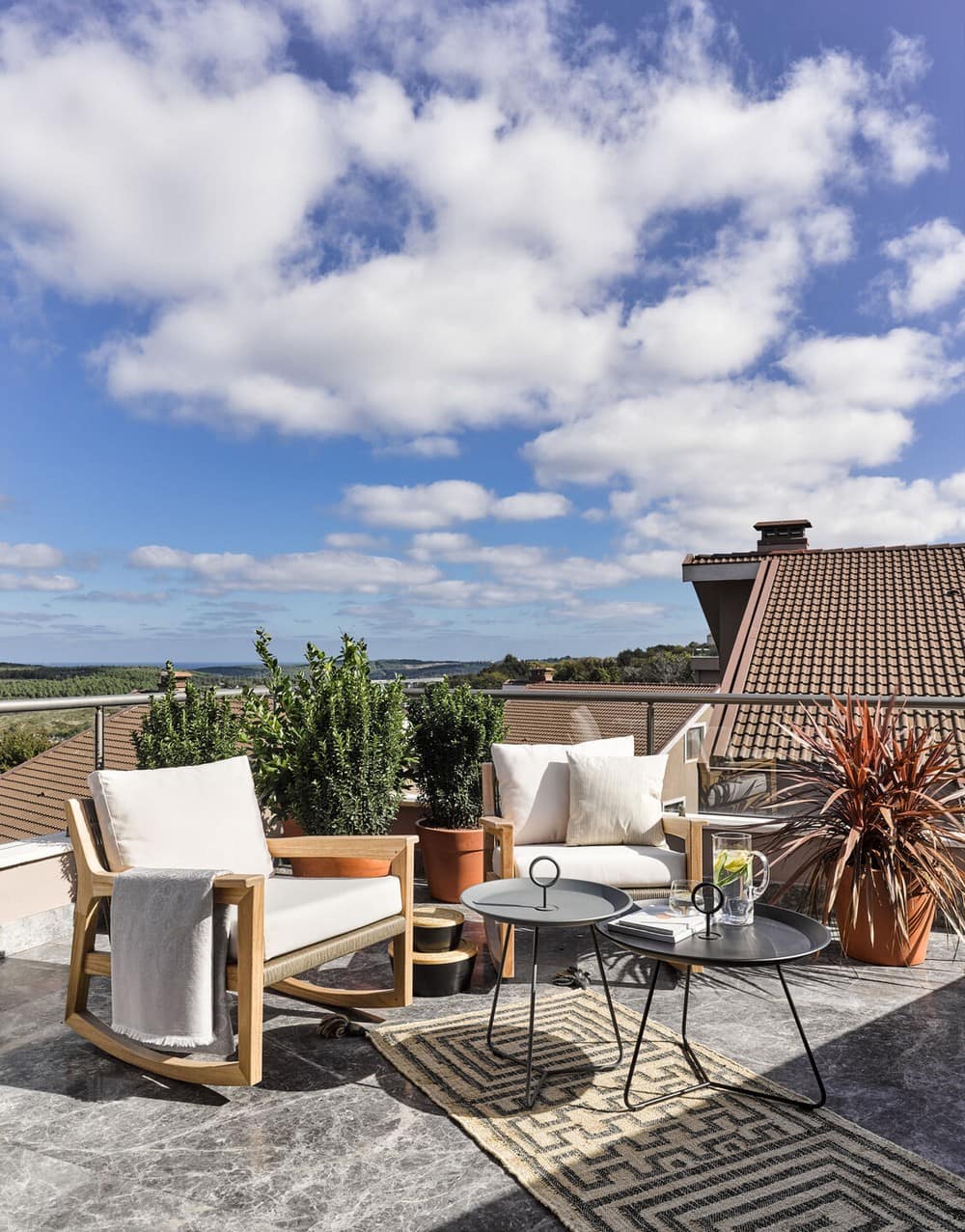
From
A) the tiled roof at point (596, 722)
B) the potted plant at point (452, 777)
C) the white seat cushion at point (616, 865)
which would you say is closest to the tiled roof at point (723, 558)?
the tiled roof at point (596, 722)

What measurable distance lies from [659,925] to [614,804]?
4.48 feet

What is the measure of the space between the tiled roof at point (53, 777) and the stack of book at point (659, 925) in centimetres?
222

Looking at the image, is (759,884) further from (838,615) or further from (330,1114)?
(838,615)

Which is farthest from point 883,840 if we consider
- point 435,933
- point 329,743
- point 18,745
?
point 18,745

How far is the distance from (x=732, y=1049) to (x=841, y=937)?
1.17m

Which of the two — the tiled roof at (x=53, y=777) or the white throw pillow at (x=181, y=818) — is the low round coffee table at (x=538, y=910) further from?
the tiled roof at (x=53, y=777)

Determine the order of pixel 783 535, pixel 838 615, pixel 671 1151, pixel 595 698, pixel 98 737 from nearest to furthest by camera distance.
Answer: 1. pixel 671 1151
2. pixel 98 737
3. pixel 595 698
4. pixel 838 615
5. pixel 783 535

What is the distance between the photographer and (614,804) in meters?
3.76

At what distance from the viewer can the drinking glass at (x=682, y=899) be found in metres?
2.54

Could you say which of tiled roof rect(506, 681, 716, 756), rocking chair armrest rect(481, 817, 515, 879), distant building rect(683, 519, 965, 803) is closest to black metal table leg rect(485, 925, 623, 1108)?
rocking chair armrest rect(481, 817, 515, 879)

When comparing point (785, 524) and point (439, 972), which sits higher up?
point (785, 524)

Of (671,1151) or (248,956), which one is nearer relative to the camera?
(671,1151)

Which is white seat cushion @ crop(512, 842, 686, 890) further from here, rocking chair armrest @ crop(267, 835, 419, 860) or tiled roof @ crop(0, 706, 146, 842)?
tiled roof @ crop(0, 706, 146, 842)

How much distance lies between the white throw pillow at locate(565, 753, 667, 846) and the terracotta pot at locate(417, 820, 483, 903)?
2.52 ft
